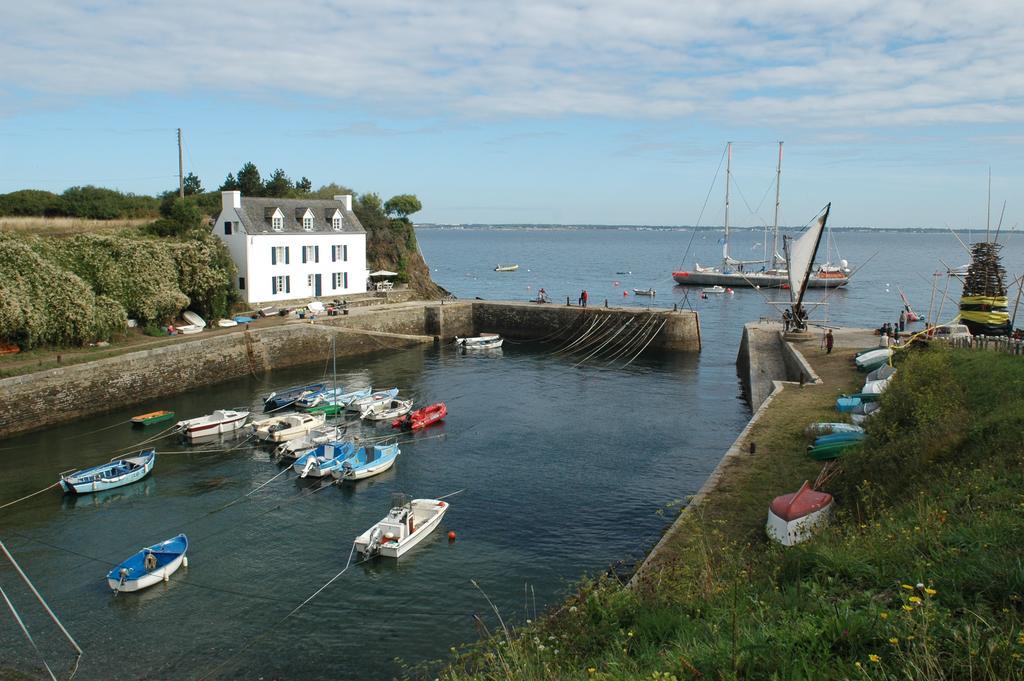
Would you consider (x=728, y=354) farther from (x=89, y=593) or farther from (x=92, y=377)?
(x=89, y=593)

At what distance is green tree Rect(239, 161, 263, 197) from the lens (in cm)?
7894

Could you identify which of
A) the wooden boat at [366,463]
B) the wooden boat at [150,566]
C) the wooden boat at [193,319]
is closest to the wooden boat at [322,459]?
the wooden boat at [366,463]

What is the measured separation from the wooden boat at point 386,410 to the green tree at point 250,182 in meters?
48.7

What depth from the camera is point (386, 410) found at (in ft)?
123

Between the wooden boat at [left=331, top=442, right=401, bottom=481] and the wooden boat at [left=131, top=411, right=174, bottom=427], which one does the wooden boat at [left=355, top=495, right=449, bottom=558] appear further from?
the wooden boat at [left=131, top=411, right=174, bottom=427]

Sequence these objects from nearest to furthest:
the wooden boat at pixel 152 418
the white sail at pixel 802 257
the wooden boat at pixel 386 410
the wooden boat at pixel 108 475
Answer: the wooden boat at pixel 108 475, the wooden boat at pixel 152 418, the wooden boat at pixel 386 410, the white sail at pixel 802 257

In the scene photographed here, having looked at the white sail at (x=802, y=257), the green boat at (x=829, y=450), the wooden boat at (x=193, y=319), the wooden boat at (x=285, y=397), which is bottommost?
the wooden boat at (x=285, y=397)

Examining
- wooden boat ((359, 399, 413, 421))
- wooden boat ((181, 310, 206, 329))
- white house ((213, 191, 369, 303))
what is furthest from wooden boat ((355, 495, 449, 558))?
white house ((213, 191, 369, 303))

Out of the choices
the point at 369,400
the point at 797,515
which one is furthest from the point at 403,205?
the point at 797,515

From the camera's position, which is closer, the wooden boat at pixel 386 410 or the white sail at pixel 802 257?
the wooden boat at pixel 386 410

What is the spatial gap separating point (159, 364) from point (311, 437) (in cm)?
1384

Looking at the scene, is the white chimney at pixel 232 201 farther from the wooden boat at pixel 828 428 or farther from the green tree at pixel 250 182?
the wooden boat at pixel 828 428

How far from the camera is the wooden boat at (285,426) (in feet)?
107

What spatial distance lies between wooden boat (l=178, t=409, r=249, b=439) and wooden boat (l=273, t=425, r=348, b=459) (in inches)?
142
